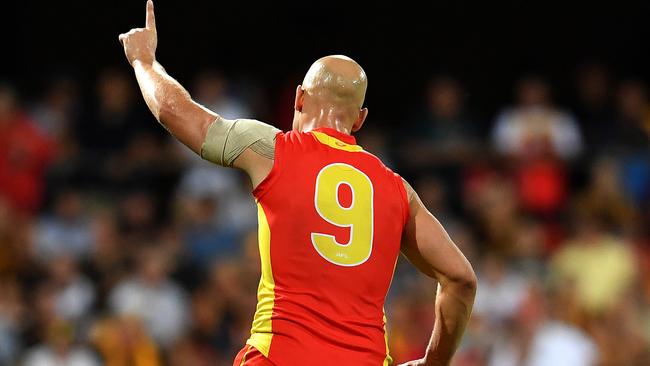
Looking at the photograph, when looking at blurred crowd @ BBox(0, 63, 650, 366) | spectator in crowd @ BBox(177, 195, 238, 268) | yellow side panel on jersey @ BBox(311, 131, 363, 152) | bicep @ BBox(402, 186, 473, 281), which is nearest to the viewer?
yellow side panel on jersey @ BBox(311, 131, 363, 152)

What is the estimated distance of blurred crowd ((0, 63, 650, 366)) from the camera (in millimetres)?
10148

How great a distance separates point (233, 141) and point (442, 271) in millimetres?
964

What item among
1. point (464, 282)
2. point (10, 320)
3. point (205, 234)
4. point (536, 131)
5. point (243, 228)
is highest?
point (464, 282)

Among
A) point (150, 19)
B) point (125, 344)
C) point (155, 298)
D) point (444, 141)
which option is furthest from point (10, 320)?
point (150, 19)

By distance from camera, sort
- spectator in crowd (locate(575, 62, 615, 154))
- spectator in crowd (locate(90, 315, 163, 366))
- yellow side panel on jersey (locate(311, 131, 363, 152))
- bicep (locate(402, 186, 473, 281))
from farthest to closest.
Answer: spectator in crowd (locate(575, 62, 615, 154)), spectator in crowd (locate(90, 315, 163, 366)), bicep (locate(402, 186, 473, 281)), yellow side panel on jersey (locate(311, 131, 363, 152))

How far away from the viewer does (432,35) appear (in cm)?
1523

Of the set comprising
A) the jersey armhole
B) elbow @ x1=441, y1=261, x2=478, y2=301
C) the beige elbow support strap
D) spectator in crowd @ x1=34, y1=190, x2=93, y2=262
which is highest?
the beige elbow support strap

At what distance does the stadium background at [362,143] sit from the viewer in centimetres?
1031

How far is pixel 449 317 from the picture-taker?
505 centimetres

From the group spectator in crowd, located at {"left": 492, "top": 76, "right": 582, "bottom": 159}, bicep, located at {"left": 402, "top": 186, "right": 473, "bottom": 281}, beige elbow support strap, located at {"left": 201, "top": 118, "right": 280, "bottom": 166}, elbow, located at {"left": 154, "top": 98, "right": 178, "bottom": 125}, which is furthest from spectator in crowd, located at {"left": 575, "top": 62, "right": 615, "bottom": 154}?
elbow, located at {"left": 154, "top": 98, "right": 178, "bottom": 125}

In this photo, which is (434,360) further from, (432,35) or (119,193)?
(432,35)

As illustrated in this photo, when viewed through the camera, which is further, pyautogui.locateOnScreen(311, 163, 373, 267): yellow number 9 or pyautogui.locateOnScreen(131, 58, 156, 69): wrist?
pyautogui.locateOnScreen(131, 58, 156, 69): wrist

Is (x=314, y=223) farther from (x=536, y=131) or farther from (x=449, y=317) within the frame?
(x=536, y=131)

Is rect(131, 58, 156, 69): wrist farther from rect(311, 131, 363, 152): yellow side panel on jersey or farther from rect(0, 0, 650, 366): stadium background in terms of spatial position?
rect(0, 0, 650, 366): stadium background
